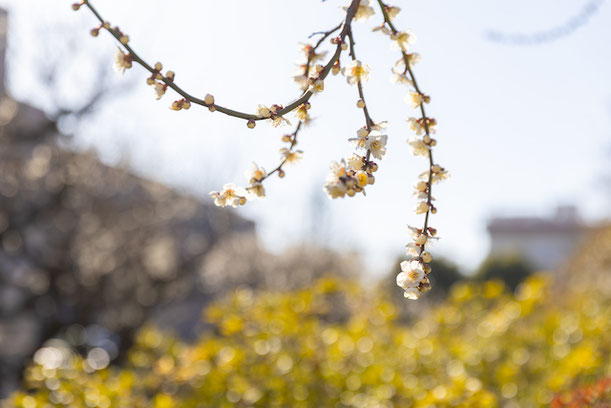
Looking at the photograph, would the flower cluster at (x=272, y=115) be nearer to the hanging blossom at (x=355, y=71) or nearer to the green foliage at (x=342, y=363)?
the hanging blossom at (x=355, y=71)

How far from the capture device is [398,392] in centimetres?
269

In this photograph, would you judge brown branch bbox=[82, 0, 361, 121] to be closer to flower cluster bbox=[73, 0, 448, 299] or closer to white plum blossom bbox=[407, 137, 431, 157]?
flower cluster bbox=[73, 0, 448, 299]

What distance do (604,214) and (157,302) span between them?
977 centimetres

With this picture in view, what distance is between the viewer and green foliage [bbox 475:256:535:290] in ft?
53.7

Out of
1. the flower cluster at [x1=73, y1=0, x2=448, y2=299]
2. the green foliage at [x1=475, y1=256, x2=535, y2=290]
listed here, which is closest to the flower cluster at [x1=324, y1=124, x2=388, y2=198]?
the flower cluster at [x1=73, y1=0, x2=448, y2=299]

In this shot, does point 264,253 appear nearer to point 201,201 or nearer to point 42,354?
point 201,201

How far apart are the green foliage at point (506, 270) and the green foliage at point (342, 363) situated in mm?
12915

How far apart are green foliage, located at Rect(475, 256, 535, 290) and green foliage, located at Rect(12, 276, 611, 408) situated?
42.4ft

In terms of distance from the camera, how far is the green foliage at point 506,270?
53.7 ft

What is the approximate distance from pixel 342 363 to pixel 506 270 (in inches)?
562

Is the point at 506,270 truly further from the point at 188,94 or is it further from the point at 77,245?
the point at 188,94

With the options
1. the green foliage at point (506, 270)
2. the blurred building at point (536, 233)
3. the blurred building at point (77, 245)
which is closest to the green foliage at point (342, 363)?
the blurred building at point (77, 245)

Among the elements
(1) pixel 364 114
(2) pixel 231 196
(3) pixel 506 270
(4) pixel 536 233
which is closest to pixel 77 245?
(2) pixel 231 196

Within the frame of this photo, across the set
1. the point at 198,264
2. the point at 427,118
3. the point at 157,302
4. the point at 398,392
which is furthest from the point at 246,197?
the point at 198,264
